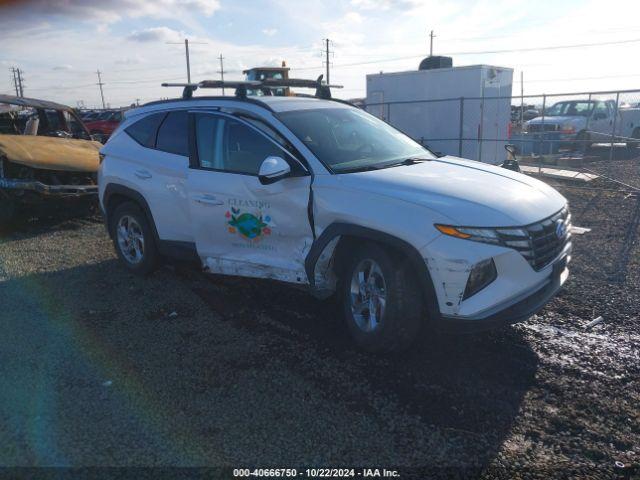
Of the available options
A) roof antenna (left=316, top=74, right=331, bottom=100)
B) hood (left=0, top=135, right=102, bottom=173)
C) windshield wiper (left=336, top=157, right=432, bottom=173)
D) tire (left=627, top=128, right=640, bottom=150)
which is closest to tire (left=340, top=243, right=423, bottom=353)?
windshield wiper (left=336, top=157, right=432, bottom=173)

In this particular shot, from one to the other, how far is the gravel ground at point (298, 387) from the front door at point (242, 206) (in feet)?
1.76

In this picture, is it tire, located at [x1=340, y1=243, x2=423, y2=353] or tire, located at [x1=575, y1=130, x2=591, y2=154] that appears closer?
tire, located at [x1=340, y1=243, x2=423, y2=353]

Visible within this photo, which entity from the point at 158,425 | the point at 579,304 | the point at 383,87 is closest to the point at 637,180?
the point at 383,87

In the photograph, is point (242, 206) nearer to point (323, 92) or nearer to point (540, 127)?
point (323, 92)

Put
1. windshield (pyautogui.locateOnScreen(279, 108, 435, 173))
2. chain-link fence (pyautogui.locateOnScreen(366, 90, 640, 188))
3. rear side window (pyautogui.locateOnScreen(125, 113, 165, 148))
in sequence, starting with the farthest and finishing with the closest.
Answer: chain-link fence (pyautogui.locateOnScreen(366, 90, 640, 188)) → rear side window (pyautogui.locateOnScreen(125, 113, 165, 148)) → windshield (pyautogui.locateOnScreen(279, 108, 435, 173))

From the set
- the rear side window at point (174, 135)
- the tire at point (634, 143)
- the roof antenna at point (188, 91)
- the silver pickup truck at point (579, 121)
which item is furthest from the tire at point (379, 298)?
the tire at point (634, 143)

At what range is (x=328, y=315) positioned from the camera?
15.6 feet

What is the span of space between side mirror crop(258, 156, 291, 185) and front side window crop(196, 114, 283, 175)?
30 cm

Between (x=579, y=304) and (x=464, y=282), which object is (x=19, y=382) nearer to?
(x=464, y=282)

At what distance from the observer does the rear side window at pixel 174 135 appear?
208 inches

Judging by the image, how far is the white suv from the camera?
344 centimetres

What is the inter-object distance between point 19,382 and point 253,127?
260 centimetres

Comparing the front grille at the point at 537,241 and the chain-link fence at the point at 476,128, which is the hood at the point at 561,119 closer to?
the chain-link fence at the point at 476,128

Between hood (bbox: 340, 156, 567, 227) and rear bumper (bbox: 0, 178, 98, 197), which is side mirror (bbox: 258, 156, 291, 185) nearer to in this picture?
hood (bbox: 340, 156, 567, 227)
